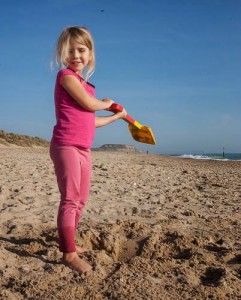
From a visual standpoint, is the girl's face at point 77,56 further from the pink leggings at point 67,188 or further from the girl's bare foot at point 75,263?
the girl's bare foot at point 75,263

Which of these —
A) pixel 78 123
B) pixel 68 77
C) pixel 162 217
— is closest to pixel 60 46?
pixel 68 77

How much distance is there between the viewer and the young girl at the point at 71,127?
111 inches

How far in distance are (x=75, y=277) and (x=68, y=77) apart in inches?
53.1

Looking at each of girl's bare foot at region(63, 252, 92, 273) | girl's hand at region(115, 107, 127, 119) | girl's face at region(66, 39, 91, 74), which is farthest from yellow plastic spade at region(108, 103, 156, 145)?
girl's bare foot at region(63, 252, 92, 273)

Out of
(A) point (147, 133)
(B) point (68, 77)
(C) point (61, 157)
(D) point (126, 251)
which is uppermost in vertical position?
(B) point (68, 77)

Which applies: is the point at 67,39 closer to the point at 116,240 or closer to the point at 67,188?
the point at 67,188

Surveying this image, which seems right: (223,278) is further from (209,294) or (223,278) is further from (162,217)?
(162,217)

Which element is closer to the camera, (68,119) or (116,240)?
(68,119)

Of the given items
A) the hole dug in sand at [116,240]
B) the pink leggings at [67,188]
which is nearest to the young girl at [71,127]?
the pink leggings at [67,188]

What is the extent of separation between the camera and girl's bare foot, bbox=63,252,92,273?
2.64 meters

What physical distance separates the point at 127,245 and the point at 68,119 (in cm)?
131

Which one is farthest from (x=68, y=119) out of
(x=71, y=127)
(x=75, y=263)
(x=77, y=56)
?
(x=75, y=263)

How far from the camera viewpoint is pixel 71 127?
2867 mm

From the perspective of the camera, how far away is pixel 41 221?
4223mm
